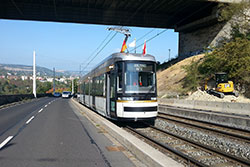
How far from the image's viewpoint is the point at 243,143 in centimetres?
838

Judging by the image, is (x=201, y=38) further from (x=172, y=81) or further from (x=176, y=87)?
(x=176, y=87)

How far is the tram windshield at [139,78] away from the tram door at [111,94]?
83cm

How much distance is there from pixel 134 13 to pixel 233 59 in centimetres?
1638

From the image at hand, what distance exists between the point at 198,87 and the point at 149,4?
1236 cm

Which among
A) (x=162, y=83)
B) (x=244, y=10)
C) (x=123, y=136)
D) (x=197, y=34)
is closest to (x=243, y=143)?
(x=123, y=136)

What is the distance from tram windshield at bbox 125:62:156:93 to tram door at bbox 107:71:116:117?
2.72 feet

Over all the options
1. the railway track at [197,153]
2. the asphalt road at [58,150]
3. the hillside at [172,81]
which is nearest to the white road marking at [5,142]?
the asphalt road at [58,150]

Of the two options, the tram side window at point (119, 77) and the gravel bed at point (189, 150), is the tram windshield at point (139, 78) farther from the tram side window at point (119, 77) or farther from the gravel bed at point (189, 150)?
the gravel bed at point (189, 150)

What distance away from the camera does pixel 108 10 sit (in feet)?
110

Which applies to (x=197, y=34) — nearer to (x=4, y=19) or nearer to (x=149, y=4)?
(x=149, y=4)

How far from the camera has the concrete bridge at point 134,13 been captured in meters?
30.9

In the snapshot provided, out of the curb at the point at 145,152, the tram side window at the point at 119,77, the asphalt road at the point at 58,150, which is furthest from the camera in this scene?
the tram side window at the point at 119,77

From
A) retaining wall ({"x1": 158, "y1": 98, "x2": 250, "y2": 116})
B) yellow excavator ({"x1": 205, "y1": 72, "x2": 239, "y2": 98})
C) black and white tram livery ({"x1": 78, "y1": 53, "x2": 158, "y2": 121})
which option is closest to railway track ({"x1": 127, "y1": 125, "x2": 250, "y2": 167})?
black and white tram livery ({"x1": 78, "y1": 53, "x2": 158, "y2": 121})

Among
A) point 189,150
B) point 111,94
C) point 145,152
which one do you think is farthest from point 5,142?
point 189,150
